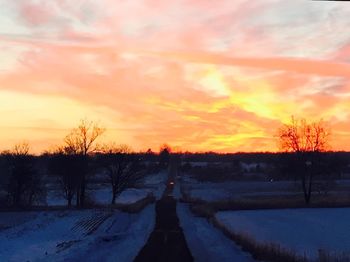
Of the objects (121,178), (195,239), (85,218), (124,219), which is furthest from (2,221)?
(121,178)

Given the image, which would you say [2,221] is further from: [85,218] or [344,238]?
[344,238]

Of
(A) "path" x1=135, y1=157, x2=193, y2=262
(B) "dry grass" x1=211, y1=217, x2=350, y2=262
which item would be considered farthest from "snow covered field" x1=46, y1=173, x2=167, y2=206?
(B) "dry grass" x1=211, y1=217, x2=350, y2=262

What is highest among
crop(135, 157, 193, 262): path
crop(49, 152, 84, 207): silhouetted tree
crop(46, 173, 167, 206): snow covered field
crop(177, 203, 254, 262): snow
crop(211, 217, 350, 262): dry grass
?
crop(49, 152, 84, 207): silhouetted tree

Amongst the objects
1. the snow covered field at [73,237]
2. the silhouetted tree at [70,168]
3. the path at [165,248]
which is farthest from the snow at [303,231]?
the silhouetted tree at [70,168]

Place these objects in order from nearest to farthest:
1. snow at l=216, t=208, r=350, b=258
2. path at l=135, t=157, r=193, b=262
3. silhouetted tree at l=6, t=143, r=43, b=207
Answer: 1. path at l=135, t=157, r=193, b=262
2. snow at l=216, t=208, r=350, b=258
3. silhouetted tree at l=6, t=143, r=43, b=207

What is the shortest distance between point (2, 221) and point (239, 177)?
14131 cm

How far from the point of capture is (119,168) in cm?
8712

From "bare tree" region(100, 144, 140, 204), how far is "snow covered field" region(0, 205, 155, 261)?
2742 cm

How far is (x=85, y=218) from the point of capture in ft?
160

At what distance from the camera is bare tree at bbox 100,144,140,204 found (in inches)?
3396

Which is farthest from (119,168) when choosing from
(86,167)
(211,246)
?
(211,246)

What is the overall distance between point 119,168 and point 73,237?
53.0 meters

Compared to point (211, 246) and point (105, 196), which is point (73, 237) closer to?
point (211, 246)

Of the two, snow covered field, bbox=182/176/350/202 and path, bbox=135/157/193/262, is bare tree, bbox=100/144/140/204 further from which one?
path, bbox=135/157/193/262
